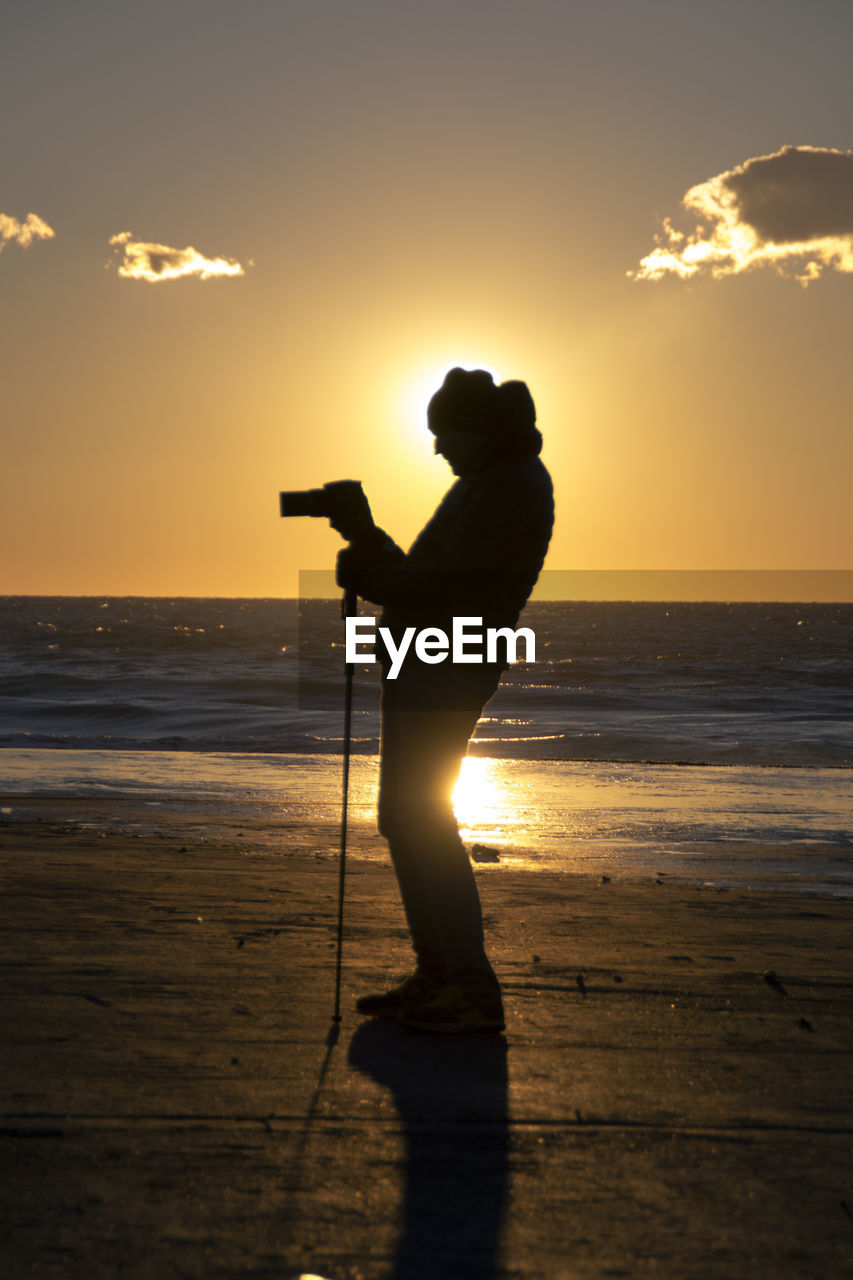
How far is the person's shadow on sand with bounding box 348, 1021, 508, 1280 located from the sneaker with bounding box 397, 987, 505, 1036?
0.03 m

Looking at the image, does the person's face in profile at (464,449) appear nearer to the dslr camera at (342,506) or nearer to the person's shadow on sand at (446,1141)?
the dslr camera at (342,506)

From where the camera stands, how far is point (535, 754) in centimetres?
1503

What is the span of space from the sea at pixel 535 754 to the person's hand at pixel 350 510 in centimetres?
350

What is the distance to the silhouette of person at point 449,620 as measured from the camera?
2977 mm

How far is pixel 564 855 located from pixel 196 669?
26495 millimetres

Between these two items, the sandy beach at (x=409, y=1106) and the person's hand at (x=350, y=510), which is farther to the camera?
the person's hand at (x=350, y=510)

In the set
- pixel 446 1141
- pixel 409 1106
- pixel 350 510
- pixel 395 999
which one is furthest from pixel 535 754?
pixel 446 1141

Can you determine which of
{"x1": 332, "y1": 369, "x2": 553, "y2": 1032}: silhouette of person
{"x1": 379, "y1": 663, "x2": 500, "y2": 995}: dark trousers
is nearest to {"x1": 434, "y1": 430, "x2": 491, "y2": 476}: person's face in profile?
{"x1": 332, "y1": 369, "x2": 553, "y2": 1032}: silhouette of person

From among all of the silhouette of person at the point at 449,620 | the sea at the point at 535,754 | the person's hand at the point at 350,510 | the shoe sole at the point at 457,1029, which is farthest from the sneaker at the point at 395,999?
the sea at the point at 535,754

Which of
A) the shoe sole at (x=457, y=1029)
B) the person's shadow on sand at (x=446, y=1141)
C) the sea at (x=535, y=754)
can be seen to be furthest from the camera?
the sea at (x=535, y=754)

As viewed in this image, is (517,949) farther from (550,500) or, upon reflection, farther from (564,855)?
(564,855)

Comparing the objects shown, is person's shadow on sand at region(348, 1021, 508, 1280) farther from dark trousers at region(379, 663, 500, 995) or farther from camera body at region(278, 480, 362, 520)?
camera body at region(278, 480, 362, 520)

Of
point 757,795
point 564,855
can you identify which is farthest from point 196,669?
point 564,855

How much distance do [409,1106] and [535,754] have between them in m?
12.7
